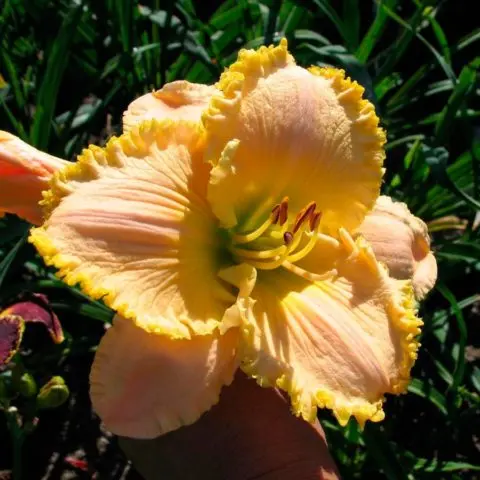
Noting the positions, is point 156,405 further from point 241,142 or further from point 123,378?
point 241,142

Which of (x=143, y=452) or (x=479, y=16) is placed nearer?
(x=143, y=452)

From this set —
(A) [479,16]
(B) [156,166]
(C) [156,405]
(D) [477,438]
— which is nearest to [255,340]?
(C) [156,405]

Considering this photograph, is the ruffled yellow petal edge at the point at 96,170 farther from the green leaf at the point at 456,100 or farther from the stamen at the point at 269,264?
the green leaf at the point at 456,100

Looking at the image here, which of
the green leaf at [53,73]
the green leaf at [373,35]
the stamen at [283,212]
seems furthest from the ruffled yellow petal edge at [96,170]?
the green leaf at [373,35]

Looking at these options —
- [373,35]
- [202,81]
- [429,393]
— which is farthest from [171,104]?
[429,393]

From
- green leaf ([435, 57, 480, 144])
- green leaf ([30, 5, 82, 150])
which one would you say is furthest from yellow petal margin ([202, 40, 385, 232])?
green leaf ([435, 57, 480, 144])

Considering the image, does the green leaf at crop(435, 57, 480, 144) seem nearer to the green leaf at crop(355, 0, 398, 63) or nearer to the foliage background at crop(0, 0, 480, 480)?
the foliage background at crop(0, 0, 480, 480)
